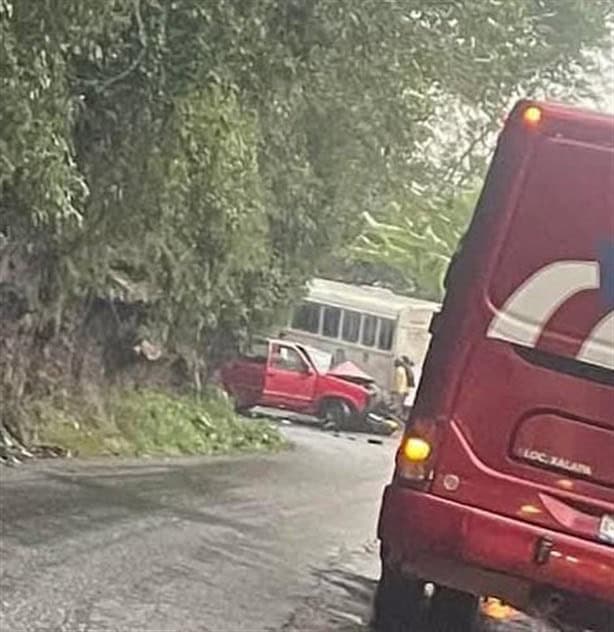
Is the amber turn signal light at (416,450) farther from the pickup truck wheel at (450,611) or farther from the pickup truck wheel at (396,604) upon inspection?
the pickup truck wheel at (450,611)

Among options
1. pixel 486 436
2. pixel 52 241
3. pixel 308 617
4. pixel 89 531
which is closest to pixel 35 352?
pixel 52 241

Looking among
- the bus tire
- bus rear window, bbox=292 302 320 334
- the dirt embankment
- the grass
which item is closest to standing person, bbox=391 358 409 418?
the bus tire

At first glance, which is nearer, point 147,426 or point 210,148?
point 210,148

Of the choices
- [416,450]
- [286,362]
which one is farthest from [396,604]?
[286,362]

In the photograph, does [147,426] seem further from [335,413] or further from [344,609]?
[335,413]

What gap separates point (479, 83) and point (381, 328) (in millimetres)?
20510

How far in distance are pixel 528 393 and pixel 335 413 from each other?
3023 cm

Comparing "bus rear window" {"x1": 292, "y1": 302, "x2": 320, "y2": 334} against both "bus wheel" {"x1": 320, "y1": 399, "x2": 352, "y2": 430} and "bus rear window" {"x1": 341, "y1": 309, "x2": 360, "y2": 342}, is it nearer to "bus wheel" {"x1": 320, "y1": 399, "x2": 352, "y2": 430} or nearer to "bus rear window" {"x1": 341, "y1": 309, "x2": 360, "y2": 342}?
"bus rear window" {"x1": 341, "y1": 309, "x2": 360, "y2": 342}

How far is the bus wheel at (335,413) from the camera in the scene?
3806 cm

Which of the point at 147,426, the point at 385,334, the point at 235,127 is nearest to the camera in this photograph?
the point at 235,127

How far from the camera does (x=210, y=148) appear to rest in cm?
1662

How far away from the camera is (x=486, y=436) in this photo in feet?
27.0

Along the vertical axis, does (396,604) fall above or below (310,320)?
above

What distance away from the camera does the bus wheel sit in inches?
1499
